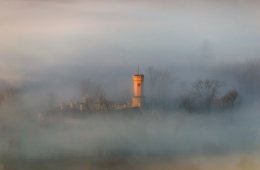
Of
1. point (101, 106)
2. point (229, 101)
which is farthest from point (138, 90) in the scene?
Result: point (229, 101)

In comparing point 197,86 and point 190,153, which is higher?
point 197,86

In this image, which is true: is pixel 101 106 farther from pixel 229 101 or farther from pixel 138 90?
pixel 229 101

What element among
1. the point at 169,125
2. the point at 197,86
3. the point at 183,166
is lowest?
the point at 183,166

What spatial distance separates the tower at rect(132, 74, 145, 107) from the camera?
8.73 meters

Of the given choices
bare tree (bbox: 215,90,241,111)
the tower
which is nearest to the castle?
the tower

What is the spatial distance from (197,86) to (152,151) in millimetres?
1383

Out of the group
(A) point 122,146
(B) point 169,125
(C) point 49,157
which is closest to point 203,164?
(B) point 169,125

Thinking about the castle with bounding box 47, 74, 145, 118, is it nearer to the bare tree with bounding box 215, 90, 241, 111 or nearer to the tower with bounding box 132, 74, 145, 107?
the tower with bounding box 132, 74, 145, 107

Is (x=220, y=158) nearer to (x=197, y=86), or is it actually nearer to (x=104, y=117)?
(x=197, y=86)

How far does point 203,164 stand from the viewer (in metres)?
8.75

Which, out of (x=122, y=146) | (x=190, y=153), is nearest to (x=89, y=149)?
(x=122, y=146)

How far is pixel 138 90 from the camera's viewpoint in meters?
8.72

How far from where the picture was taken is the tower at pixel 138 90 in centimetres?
873

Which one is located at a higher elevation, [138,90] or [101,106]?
[138,90]
